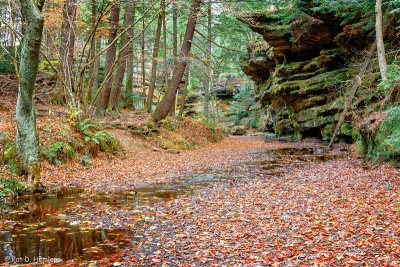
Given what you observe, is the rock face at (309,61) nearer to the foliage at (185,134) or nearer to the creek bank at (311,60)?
the creek bank at (311,60)

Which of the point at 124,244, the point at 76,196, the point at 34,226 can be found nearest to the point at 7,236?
the point at 34,226

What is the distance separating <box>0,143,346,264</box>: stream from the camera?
4035 millimetres

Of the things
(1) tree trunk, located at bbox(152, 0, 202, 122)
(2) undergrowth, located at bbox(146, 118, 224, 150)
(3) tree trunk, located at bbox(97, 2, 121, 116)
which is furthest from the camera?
(2) undergrowth, located at bbox(146, 118, 224, 150)

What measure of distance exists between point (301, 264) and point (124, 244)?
2736mm

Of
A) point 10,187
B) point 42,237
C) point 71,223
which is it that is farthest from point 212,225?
point 10,187

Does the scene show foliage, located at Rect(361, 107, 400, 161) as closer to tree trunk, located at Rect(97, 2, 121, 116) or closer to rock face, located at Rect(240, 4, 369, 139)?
rock face, located at Rect(240, 4, 369, 139)

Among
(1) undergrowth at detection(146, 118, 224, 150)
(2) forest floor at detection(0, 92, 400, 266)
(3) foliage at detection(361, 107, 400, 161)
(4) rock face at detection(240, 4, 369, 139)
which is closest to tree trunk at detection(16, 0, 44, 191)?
(2) forest floor at detection(0, 92, 400, 266)

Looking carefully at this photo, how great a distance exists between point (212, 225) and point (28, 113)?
5543 mm

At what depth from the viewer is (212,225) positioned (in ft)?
17.6

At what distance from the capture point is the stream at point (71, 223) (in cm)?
404

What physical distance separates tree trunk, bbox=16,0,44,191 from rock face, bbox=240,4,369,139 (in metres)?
15.8

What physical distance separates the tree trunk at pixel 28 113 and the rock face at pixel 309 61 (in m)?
15.8

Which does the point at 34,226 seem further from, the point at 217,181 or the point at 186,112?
the point at 186,112

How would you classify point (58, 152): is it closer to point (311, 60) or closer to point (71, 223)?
point (71, 223)
